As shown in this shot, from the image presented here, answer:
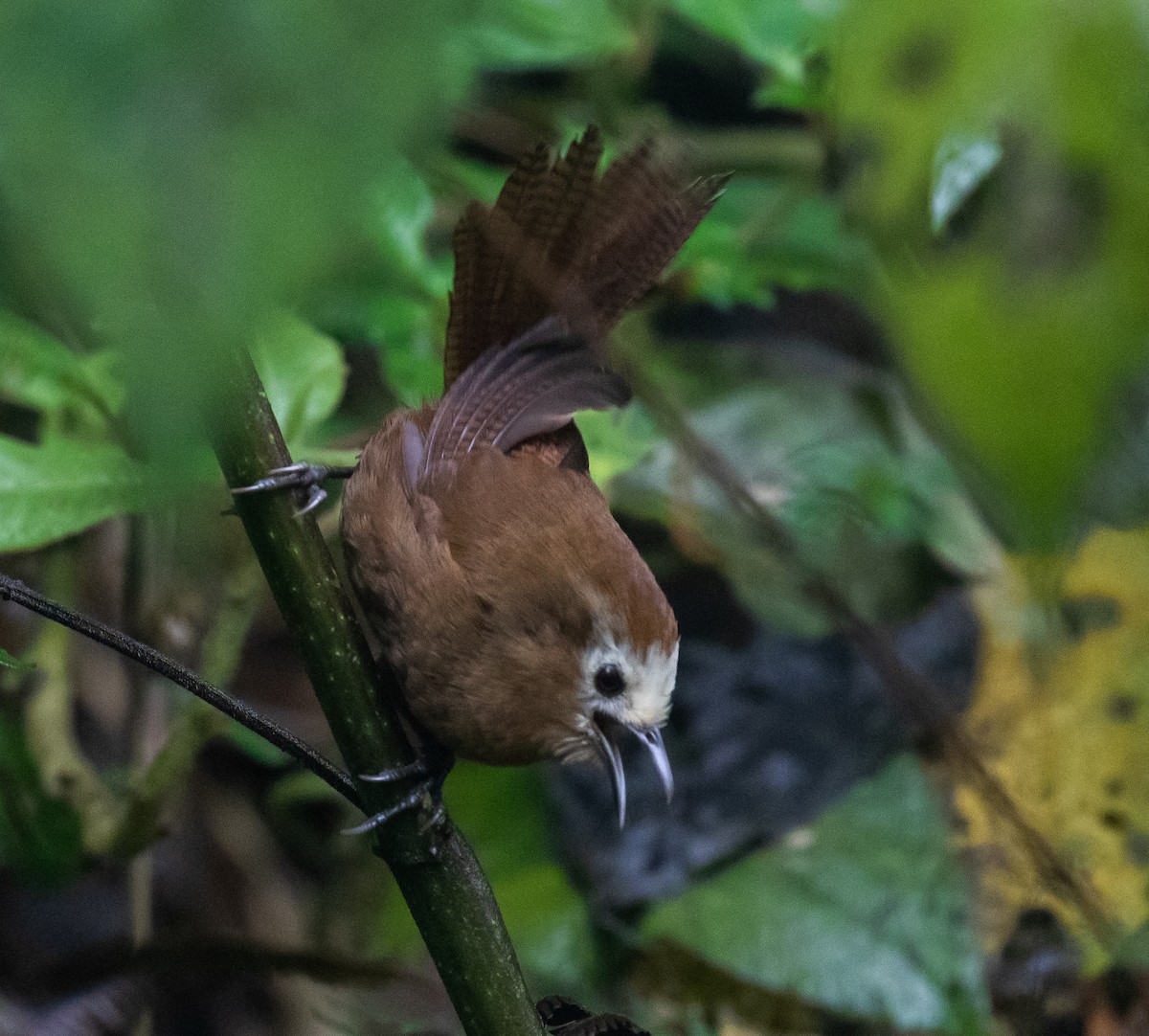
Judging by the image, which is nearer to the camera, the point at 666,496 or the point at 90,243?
the point at 90,243


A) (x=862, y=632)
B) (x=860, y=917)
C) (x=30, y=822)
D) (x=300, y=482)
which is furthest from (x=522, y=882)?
(x=300, y=482)

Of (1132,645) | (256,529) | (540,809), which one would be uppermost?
(256,529)

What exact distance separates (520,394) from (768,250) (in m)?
0.81

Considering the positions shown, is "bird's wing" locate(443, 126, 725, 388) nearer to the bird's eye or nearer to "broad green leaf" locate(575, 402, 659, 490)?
"broad green leaf" locate(575, 402, 659, 490)

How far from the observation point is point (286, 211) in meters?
0.30

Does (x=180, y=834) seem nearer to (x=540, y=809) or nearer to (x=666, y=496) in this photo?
(x=540, y=809)

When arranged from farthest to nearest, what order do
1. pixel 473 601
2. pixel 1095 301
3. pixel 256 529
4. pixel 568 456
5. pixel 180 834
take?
pixel 180 834
pixel 568 456
pixel 473 601
pixel 256 529
pixel 1095 301

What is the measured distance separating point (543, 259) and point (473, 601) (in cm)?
38

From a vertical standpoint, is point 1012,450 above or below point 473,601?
above

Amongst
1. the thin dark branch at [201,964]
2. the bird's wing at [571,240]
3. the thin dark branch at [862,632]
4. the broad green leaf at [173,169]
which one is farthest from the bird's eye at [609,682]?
the broad green leaf at [173,169]

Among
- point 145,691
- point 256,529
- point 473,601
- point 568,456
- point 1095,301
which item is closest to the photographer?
point 1095,301

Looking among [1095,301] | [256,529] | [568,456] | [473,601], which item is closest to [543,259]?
[568,456]

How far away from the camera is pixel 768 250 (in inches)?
77.6

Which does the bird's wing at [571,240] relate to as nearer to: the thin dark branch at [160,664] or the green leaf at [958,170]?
the thin dark branch at [160,664]
